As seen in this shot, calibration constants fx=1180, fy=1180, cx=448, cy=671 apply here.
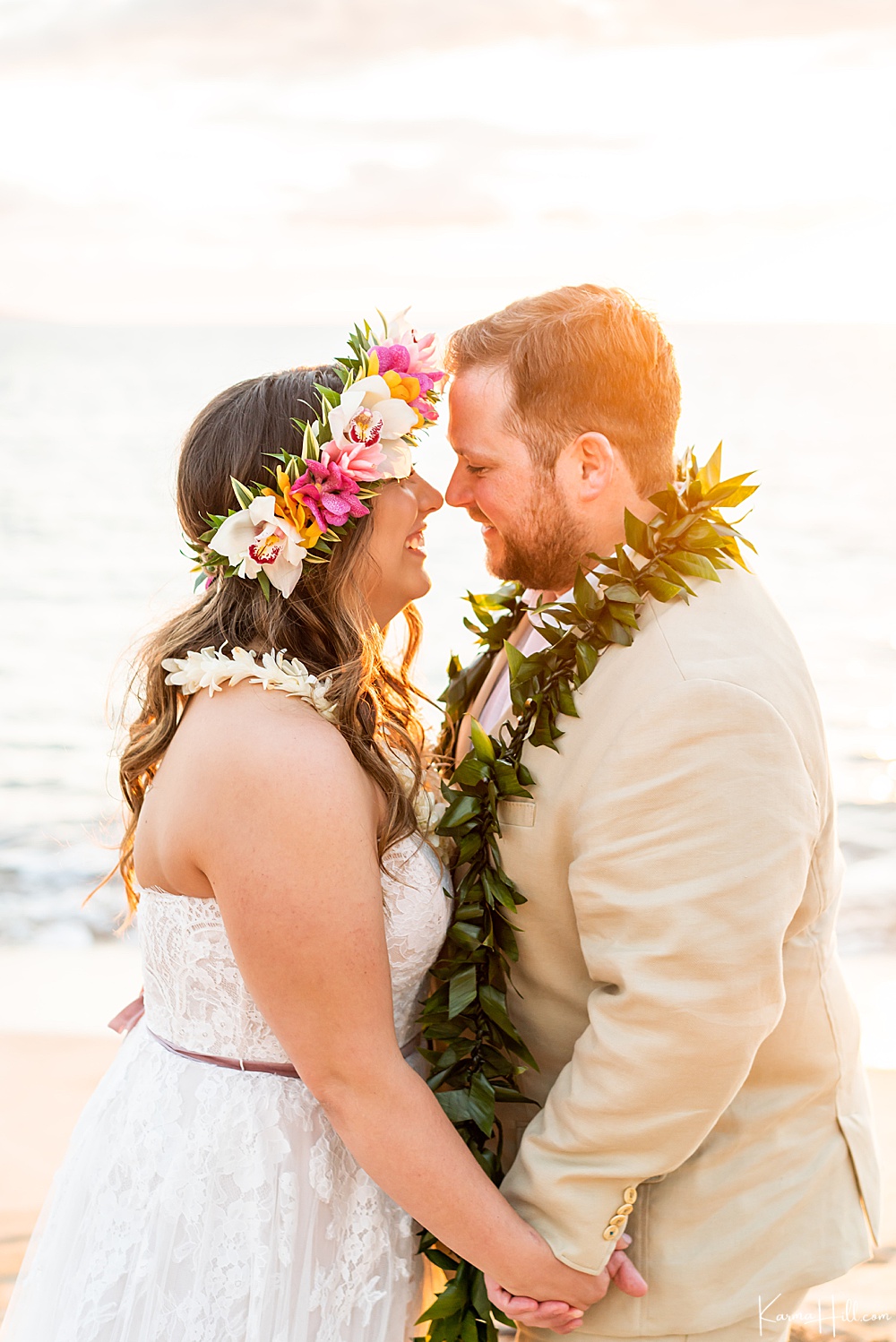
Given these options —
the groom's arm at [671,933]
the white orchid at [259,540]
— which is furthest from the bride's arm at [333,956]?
the white orchid at [259,540]

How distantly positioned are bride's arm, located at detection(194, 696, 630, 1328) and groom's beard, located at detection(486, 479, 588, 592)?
82 cm

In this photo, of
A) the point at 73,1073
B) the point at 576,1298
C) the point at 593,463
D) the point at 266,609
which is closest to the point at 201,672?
the point at 266,609

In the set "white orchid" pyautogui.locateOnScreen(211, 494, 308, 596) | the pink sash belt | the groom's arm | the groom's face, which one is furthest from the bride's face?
the pink sash belt

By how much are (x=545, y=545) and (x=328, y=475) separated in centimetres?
64

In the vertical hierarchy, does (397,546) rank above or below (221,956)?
above

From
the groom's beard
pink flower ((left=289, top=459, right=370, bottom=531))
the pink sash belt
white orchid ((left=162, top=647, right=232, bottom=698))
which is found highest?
pink flower ((left=289, top=459, right=370, bottom=531))

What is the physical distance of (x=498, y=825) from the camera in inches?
92.3

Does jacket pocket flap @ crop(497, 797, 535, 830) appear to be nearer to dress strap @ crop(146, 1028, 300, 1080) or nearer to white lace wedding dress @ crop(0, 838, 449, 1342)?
white lace wedding dress @ crop(0, 838, 449, 1342)

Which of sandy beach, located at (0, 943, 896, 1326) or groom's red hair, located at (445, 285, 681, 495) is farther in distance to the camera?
sandy beach, located at (0, 943, 896, 1326)

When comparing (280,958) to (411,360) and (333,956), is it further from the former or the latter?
(411,360)

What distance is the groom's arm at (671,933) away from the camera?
6.66 feet

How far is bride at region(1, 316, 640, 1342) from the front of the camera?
6.62ft

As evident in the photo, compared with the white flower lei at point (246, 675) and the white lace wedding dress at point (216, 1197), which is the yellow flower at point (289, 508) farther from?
the white lace wedding dress at point (216, 1197)

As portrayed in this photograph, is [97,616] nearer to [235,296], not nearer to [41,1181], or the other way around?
[41,1181]
